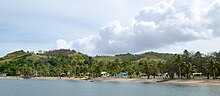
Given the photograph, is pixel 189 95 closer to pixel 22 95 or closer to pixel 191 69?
pixel 22 95

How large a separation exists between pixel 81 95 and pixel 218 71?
67007 mm

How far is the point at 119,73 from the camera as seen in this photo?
191250mm

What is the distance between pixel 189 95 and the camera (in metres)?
67.4

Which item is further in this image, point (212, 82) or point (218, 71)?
point (218, 71)

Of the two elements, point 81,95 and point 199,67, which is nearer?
point 81,95

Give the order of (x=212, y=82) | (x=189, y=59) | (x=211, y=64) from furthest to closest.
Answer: (x=189, y=59), (x=211, y=64), (x=212, y=82)

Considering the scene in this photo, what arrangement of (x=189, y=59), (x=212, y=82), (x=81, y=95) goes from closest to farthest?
(x=81, y=95) → (x=212, y=82) → (x=189, y=59)

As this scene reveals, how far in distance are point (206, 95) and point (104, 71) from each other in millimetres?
127790

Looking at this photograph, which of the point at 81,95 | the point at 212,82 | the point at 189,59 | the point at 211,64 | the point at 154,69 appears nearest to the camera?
the point at 81,95

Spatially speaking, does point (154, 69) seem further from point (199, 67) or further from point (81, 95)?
point (81, 95)

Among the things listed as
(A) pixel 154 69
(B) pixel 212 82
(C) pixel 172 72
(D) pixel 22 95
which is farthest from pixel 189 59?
(D) pixel 22 95

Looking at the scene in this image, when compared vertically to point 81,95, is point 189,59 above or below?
above

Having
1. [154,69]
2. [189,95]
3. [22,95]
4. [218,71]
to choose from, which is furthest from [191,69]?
[22,95]

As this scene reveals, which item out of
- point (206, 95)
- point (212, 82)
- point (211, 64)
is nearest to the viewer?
point (206, 95)
